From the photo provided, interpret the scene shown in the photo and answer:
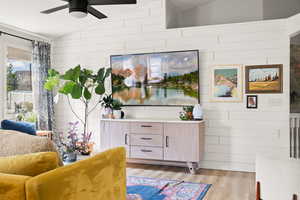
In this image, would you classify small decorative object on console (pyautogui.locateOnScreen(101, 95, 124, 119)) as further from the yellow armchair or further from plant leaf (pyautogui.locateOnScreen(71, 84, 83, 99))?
the yellow armchair

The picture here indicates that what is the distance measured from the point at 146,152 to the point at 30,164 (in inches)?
127

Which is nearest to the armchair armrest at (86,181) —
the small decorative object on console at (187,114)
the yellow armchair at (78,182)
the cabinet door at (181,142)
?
the yellow armchair at (78,182)

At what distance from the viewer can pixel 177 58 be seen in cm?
493

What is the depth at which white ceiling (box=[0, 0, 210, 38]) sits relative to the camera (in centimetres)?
427

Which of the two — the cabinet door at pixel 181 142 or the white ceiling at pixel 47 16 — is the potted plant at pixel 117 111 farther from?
the white ceiling at pixel 47 16

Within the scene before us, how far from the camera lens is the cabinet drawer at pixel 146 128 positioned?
15.2ft

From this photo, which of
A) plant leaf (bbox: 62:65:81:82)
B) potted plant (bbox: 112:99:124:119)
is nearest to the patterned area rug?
potted plant (bbox: 112:99:124:119)

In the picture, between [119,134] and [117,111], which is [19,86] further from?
[119,134]

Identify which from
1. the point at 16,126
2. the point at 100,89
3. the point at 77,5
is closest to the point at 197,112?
the point at 100,89

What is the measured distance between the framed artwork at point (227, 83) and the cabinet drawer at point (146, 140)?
114 centimetres

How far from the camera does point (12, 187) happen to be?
1509 mm

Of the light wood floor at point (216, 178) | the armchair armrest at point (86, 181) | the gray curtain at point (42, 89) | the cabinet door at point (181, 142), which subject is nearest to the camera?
the armchair armrest at point (86, 181)

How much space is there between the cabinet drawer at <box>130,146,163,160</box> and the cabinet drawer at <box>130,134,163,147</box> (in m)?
0.07

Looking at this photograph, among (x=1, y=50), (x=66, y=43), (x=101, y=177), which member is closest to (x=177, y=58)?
(x=66, y=43)
